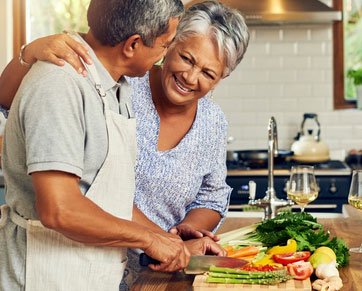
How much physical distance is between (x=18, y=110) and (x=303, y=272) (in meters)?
0.89

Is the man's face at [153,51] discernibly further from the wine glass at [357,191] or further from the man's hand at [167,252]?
the wine glass at [357,191]

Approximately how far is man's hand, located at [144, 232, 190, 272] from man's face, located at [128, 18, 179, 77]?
1.40ft

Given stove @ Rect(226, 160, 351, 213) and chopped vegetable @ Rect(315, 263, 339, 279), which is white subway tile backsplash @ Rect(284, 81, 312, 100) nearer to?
stove @ Rect(226, 160, 351, 213)

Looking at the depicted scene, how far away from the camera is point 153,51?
7.63 ft

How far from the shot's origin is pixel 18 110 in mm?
2127

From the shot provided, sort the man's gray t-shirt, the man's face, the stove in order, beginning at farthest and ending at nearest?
the stove < the man's face < the man's gray t-shirt

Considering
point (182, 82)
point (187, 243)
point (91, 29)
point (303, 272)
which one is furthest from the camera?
point (182, 82)

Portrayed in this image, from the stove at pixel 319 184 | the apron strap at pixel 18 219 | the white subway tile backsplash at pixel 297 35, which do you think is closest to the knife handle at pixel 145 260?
the apron strap at pixel 18 219

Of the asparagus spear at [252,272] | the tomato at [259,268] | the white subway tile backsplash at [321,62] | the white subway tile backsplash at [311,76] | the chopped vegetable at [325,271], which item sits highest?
the white subway tile backsplash at [321,62]

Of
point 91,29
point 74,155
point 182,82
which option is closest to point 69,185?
point 74,155

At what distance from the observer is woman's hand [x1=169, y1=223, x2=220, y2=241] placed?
2766mm

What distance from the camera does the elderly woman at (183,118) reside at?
2.96 meters

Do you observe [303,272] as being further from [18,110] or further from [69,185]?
[18,110]

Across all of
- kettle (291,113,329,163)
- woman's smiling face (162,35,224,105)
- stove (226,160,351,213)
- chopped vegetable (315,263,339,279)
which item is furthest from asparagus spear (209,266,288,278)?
kettle (291,113,329,163)
